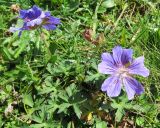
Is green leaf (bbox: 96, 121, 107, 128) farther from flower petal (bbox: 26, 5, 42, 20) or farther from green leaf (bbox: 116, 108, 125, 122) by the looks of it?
flower petal (bbox: 26, 5, 42, 20)

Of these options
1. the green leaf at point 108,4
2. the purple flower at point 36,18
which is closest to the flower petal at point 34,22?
the purple flower at point 36,18

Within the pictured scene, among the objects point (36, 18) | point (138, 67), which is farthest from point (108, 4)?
point (138, 67)

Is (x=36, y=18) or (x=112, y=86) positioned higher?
(x=36, y=18)

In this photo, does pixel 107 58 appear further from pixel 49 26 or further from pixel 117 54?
pixel 49 26

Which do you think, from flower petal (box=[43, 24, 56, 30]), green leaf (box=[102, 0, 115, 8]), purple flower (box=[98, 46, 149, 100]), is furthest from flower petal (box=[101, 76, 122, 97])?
green leaf (box=[102, 0, 115, 8])

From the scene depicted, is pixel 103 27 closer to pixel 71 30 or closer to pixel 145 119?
pixel 71 30

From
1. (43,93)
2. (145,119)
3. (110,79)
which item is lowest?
(145,119)

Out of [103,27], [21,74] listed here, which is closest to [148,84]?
[103,27]
